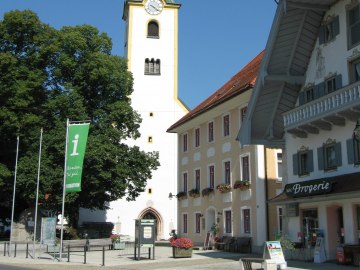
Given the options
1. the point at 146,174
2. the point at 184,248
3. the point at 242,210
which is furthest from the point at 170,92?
the point at 184,248

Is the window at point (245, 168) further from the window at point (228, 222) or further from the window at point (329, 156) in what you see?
the window at point (329, 156)

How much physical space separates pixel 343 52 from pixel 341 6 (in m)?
1.95

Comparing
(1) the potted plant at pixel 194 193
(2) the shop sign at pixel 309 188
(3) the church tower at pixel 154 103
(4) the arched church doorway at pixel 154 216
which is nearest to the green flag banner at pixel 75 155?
(2) the shop sign at pixel 309 188

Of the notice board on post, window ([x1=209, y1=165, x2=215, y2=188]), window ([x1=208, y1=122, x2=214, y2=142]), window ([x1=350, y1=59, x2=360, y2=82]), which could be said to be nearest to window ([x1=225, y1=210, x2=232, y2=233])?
window ([x1=209, y1=165, x2=215, y2=188])

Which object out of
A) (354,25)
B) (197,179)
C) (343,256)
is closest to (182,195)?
(197,179)

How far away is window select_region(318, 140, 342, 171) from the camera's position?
21.5m

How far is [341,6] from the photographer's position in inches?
866

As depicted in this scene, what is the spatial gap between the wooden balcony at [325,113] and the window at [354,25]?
96.6 inches

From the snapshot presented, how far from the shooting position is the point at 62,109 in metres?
37.1

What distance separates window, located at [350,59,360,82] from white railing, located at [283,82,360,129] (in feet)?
4.41

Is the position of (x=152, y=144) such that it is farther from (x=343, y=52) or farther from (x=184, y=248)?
(x=343, y=52)

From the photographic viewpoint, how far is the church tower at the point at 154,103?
5275 cm

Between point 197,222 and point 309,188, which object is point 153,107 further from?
point 309,188

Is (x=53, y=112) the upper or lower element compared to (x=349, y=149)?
upper
